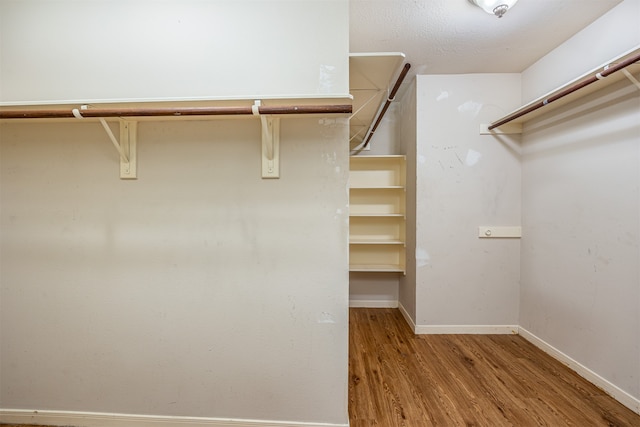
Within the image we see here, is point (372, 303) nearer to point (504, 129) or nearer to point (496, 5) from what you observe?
point (504, 129)

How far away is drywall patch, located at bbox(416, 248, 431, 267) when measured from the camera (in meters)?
2.51

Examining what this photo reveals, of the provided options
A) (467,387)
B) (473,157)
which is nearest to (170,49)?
(473,157)

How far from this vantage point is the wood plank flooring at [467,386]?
1.47 metres

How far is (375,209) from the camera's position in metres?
3.19

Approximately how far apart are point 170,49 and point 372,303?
306cm

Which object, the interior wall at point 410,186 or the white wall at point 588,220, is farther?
the interior wall at point 410,186

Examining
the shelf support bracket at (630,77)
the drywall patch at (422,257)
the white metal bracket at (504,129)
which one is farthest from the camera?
the drywall patch at (422,257)

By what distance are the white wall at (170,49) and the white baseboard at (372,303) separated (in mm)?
2602

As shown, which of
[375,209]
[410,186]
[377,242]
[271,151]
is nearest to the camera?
[271,151]

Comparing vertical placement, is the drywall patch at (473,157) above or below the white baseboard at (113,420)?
above

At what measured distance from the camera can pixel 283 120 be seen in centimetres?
131

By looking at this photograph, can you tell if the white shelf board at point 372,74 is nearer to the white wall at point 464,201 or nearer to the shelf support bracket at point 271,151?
the shelf support bracket at point 271,151

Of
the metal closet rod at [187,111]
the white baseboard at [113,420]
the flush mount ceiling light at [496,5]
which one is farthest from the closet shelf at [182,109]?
the white baseboard at [113,420]

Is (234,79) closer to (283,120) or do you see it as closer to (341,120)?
(283,120)
